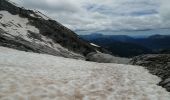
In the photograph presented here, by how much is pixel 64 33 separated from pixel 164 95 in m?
140

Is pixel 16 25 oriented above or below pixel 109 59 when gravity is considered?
above

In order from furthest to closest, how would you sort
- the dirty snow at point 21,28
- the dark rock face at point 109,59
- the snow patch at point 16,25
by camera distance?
the snow patch at point 16,25 → the dirty snow at point 21,28 → the dark rock face at point 109,59

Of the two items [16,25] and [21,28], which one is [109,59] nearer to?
[21,28]

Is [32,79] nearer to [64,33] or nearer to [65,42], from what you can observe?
[65,42]

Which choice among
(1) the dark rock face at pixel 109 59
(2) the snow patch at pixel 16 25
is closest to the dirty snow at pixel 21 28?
(2) the snow patch at pixel 16 25

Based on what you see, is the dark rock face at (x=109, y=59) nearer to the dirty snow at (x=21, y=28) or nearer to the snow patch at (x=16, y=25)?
the dirty snow at (x=21, y=28)

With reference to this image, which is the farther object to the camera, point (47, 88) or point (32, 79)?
point (32, 79)

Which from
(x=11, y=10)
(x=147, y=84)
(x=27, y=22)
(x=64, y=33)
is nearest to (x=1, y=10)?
(x=11, y=10)

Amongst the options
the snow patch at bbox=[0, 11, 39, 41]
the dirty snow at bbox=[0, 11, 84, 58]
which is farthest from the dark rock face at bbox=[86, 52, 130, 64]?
the snow patch at bbox=[0, 11, 39, 41]

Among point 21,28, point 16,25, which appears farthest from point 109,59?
point 16,25

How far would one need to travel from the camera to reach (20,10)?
529ft

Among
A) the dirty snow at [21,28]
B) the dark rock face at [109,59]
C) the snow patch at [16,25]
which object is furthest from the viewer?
the snow patch at [16,25]

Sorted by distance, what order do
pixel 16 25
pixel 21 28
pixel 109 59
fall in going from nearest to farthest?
1. pixel 109 59
2. pixel 21 28
3. pixel 16 25

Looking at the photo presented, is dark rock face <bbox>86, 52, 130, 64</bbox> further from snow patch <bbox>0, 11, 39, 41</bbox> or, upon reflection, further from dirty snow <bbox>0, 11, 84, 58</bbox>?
snow patch <bbox>0, 11, 39, 41</bbox>
